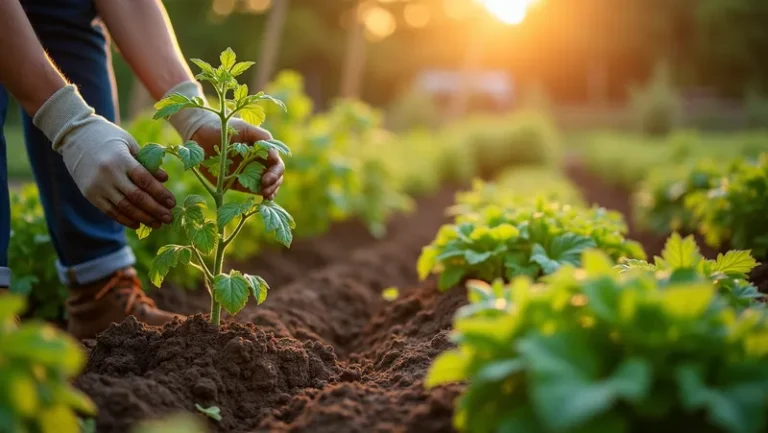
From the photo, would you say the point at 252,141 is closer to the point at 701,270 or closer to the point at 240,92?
the point at 240,92

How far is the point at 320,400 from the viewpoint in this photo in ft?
6.68

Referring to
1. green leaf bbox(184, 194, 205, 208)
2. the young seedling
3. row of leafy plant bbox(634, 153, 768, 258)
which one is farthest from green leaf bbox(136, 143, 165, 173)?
row of leafy plant bbox(634, 153, 768, 258)

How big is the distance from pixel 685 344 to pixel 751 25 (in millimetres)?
33202

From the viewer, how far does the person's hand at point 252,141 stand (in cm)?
237

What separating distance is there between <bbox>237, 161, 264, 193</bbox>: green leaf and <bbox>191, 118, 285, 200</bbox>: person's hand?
0.02 metres

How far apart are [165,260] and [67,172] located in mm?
1021

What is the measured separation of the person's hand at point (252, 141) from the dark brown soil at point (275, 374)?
480 mm

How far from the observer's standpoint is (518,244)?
3279 millimetres

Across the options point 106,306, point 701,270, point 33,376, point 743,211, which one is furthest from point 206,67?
point 743,211

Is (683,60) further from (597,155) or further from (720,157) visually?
(720,157)

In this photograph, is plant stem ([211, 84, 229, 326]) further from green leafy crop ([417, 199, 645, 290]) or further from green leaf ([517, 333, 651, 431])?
green leaf ([517, 333, 651, 431])

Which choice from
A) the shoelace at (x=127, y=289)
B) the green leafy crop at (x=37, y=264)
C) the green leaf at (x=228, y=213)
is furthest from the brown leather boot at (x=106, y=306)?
the green leaf at (x=228, y=213)

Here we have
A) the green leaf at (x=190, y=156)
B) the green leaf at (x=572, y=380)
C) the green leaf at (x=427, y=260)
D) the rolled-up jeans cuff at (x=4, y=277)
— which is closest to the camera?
the green leaf at (x=572, y=380)

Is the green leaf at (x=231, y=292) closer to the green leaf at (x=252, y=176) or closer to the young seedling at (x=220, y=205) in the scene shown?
the young seedling at (x=220, y=205)
